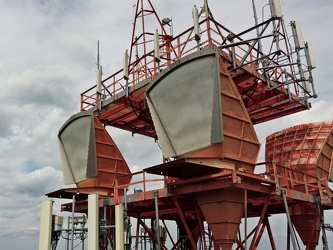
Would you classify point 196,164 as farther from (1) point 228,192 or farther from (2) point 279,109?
(2) point 279,109

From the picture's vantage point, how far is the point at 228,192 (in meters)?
15.8

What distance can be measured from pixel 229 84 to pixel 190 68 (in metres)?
1.93

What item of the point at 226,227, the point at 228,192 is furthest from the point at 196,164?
the point at 226,227

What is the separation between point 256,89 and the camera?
22109 mm

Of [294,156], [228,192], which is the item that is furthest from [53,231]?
[294,156]

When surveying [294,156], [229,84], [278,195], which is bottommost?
[278,195]

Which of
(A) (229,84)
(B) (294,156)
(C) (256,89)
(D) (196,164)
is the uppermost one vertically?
(C) (256,89)

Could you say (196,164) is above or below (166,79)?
below

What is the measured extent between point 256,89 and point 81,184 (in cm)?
1202

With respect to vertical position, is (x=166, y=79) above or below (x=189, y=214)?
above

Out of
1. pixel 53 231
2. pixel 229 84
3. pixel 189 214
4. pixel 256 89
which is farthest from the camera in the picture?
pixel 189 214

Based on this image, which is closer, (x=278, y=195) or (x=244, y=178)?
(x=244, y=178)

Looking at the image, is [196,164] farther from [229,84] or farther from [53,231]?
[53,231]

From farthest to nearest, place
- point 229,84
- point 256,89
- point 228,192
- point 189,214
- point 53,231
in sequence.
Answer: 1. point 189,214
2. point 256,89
3. point 229,84
4. point 228,192
5. point 53,231
